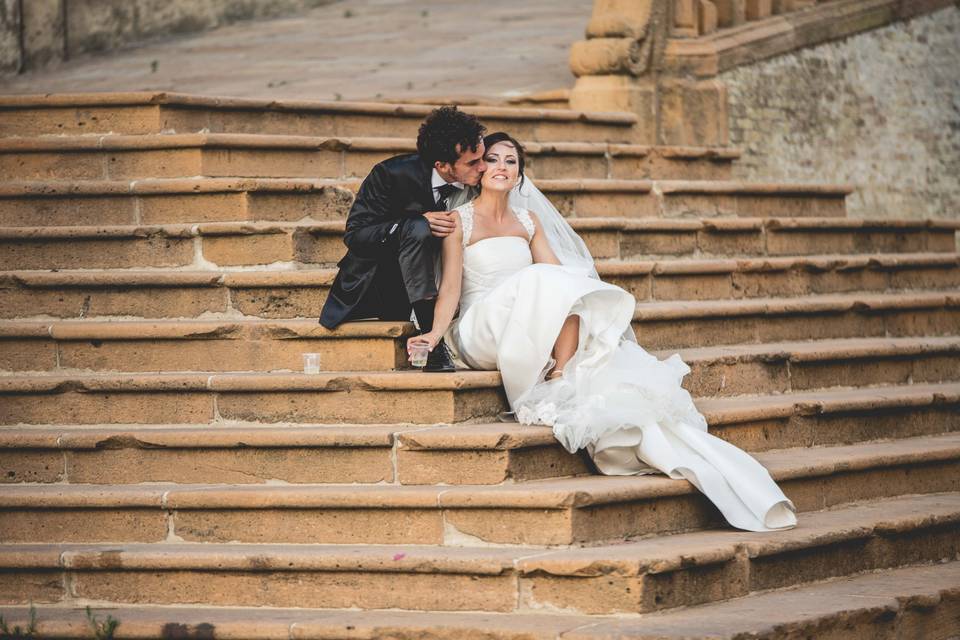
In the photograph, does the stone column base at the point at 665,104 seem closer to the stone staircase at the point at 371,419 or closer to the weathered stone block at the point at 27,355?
the stone staircase at the point at 371,419

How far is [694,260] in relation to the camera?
304 inches

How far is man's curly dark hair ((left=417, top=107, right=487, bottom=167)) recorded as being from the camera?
237 inches

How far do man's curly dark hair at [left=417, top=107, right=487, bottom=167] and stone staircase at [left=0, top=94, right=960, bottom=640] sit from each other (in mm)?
721

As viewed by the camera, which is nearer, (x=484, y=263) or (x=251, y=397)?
(x=251, y=397)

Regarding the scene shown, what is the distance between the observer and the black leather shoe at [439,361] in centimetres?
587

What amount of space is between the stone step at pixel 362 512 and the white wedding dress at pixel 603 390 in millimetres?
112

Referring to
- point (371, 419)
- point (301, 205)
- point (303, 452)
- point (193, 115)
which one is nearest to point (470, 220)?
point (371, 419)

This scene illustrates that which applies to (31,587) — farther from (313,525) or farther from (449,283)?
(449,283)

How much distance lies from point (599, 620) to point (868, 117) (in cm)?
632

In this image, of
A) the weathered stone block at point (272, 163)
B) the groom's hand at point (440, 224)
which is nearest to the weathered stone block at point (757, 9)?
the weathered stone block at point (272, 163)

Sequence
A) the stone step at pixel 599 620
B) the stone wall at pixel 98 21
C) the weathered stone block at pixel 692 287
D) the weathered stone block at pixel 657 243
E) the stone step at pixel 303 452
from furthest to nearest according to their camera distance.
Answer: the stone wall at pixel 98 21 → the weathered stone block at pixel 657 243 → the weathered stone block at pixel 692 287 → the stone step at pixel 303 452 → the stone step at pixel 599 620

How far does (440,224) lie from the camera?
6039 millimetres

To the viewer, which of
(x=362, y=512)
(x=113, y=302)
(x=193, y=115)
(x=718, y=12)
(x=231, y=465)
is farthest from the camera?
(x=718, y=12)

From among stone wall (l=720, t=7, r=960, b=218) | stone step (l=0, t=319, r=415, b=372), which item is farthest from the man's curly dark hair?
stone wall (l=720, t=7, r=960, b=218)
